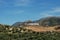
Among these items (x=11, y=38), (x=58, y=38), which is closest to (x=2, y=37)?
(x=11, y=38)

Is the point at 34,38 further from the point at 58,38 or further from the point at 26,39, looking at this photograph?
the point at 58,38

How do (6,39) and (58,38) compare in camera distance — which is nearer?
(6,39)

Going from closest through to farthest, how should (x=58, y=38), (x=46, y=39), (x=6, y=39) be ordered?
(x=6, y=39)
(x=46, y=39)
(x=58, y=38)

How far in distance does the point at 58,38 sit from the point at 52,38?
4.04 ft

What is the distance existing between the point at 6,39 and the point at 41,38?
438 cm

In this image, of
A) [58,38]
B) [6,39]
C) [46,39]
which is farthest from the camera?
[58,38]

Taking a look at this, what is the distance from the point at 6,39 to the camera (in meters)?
25.8

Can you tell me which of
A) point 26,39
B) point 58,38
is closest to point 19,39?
point 26,39

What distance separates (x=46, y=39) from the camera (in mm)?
27562

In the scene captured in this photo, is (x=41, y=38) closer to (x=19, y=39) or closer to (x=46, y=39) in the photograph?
(x=46, y=39)

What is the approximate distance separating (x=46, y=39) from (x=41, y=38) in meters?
0.62

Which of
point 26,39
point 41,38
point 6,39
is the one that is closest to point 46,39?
point 41,38

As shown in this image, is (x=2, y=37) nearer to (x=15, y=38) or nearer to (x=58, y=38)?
(x=15, y=38)

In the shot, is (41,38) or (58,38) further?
(58,38)
